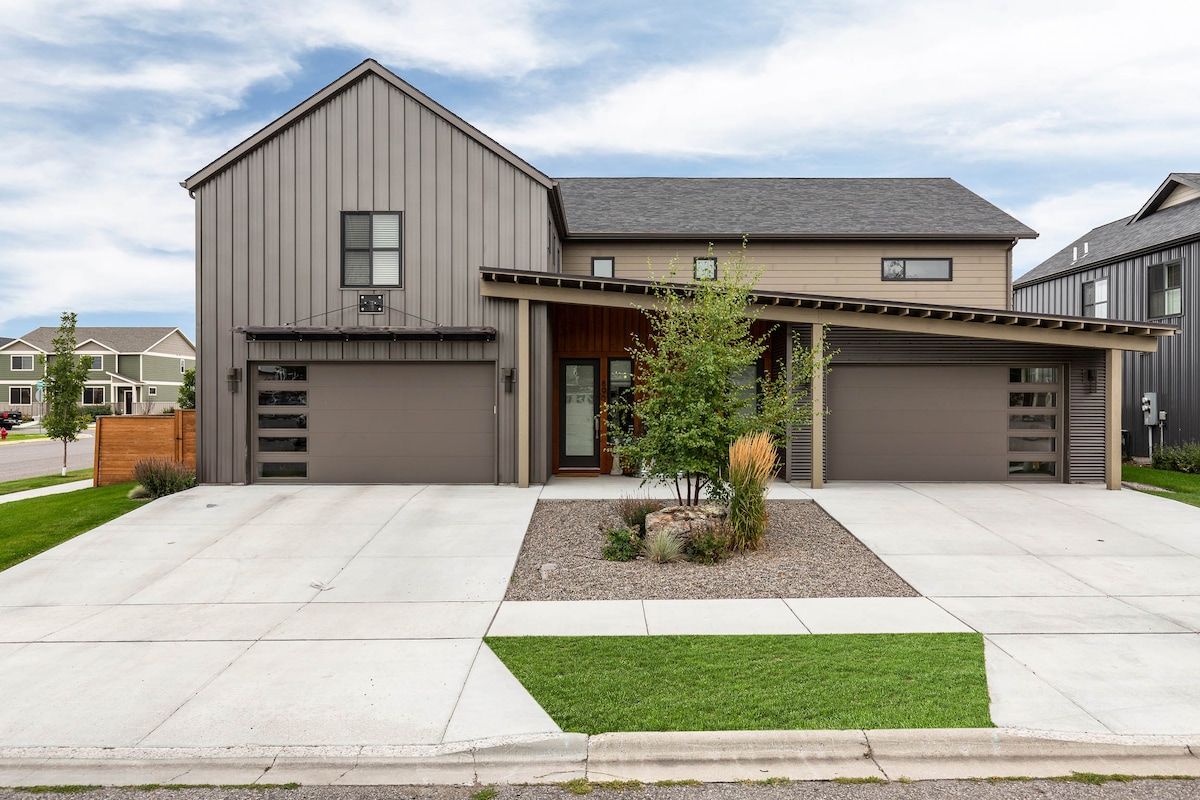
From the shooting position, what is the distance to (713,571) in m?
7.61

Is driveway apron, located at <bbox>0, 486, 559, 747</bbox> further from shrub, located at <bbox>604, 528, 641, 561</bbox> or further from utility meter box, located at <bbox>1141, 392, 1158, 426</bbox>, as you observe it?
utility meter box, located at <bbox>1141, 392, 1158, 426</bbox>

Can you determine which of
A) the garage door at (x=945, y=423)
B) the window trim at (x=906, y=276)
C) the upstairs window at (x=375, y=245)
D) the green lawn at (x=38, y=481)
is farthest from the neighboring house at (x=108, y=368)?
the garage door at (x=945, y=423)

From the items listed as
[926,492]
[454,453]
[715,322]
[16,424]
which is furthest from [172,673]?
[16,424]

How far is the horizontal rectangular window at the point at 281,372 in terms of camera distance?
1280 centimetres

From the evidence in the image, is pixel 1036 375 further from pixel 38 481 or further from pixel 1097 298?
pixel 38 481

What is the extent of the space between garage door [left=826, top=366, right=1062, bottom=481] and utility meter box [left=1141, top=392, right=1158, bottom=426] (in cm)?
740

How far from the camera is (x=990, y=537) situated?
29.5 feet

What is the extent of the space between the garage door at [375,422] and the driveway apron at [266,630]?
6.59 ft

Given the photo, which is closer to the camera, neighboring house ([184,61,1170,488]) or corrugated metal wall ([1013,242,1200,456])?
neighboring house ([184,61,1170,488])

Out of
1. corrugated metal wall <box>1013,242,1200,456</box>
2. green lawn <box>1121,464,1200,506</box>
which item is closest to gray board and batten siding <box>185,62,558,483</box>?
green lawn <box>1121,464,1200,506</box>

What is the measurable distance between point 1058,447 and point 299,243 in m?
15.2

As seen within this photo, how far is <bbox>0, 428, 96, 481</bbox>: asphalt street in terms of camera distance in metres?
18.1

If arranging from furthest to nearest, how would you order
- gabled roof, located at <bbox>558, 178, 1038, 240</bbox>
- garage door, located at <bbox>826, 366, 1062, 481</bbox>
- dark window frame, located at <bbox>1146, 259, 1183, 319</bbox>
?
dark window frame, located at <bbox>1146, 259, 1183, 319</bbox>
gabled roof, located at <bbox>558, 178, 1038, 240</bbox>
garage door, located at <bbox>826, 366, 1062, 481</bbox>

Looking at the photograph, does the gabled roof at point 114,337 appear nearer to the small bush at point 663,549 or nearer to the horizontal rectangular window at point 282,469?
the horizontal rectangular window at point 282,469
